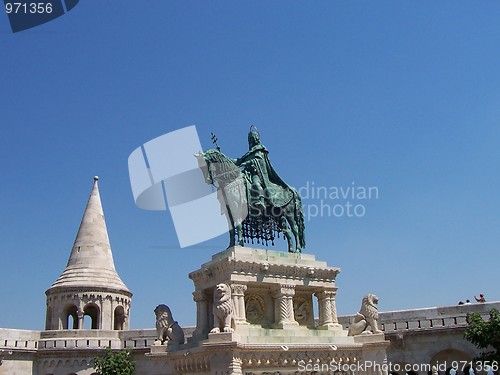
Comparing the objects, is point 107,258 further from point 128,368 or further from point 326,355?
point 326,355

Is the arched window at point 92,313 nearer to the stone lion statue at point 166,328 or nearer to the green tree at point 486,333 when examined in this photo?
the stone lion statue at point 166,328

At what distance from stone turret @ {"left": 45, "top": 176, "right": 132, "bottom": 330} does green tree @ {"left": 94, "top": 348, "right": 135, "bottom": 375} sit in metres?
5.18

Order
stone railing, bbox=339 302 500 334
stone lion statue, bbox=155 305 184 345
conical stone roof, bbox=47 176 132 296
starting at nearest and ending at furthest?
stone lion statue, bbox=155 305 184 345 < stone railing, bbox=339 302 500 334 < conical stone roof, bbox=47 176 132 296

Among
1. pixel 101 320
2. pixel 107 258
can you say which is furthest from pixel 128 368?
pixel 107 258

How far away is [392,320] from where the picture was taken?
27.0 metres

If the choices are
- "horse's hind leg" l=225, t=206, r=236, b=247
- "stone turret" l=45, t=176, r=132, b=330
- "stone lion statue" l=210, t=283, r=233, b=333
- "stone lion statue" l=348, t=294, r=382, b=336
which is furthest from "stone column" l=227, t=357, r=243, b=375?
"stone turret" l=45, t=176, r=132, b=330

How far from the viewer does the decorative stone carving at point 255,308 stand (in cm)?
1781

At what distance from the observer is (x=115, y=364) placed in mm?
27250

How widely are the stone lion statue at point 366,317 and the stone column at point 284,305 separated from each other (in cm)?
226

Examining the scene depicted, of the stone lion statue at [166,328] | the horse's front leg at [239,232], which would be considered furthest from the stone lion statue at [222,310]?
the stone lion statue at [166,328]

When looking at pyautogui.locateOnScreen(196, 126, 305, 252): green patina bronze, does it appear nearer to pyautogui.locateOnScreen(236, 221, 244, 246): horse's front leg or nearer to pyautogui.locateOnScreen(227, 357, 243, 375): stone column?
pyautogui.locateOnScreen(236, 221, 244, 246): horse's front leg

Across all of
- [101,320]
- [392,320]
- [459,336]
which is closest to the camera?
[459,336]

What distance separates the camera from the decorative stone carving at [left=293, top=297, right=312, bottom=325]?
1872 cm

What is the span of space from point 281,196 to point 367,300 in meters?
4.51
